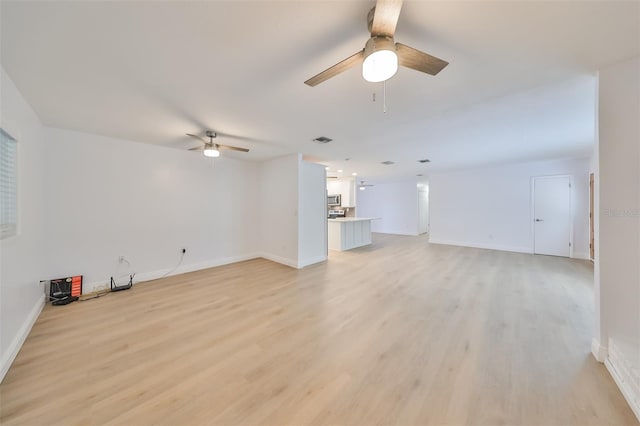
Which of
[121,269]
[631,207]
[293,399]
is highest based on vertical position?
[631,207]

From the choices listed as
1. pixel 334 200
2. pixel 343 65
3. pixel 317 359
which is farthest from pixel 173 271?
pixel 334 200

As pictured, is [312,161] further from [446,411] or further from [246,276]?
[446,411]

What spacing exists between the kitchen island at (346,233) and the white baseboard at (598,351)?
16.6 feet

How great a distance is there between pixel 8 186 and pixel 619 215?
538 centimetres

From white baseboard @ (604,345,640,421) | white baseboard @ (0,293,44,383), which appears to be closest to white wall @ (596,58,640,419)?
white baseboard @ (604,345,640,421)

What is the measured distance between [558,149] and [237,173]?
7.01 m

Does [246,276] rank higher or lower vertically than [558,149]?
lower

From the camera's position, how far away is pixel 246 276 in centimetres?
431

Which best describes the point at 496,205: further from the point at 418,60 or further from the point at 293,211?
the point at 418,60

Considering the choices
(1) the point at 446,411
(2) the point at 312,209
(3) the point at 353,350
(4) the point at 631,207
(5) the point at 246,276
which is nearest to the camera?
(1) the point at 446,411

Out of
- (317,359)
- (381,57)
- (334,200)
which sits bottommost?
(317,359)

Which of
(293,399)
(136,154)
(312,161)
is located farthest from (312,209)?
(293,399)

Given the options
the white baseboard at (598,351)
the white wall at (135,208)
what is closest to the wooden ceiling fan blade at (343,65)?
the white baseboard at (598,351)

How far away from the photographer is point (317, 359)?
6.44 ft
